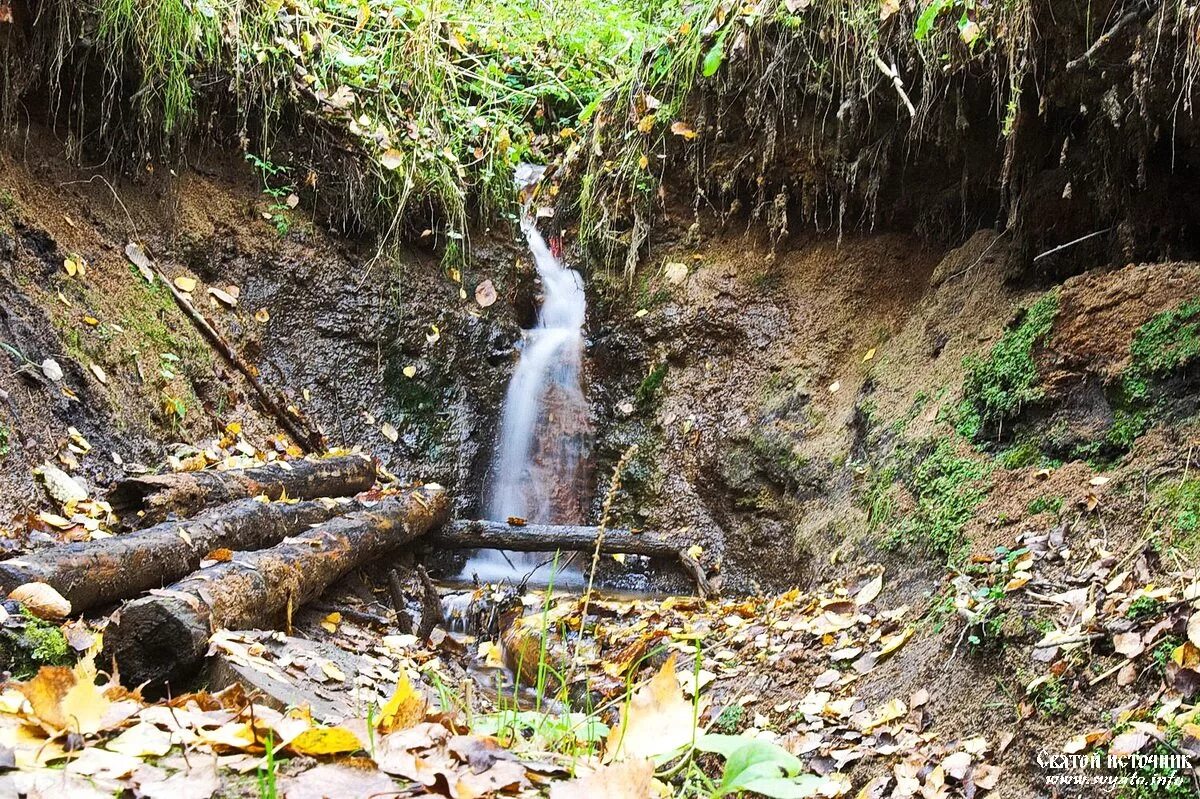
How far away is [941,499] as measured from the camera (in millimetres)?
3719

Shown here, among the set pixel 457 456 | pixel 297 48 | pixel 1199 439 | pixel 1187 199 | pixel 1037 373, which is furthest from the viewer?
pixel 457 456

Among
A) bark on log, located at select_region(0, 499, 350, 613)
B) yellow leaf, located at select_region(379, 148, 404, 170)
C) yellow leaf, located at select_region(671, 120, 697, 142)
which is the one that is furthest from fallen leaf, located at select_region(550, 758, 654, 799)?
yellow leaf, located at select_region(379, 148, 404, 170)

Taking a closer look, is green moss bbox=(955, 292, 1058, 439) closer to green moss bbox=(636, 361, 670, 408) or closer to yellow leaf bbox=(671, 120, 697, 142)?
green moss bbox=(636, 361, 670, 408)

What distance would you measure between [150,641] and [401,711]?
1.25 meters

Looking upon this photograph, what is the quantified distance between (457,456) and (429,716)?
492cm

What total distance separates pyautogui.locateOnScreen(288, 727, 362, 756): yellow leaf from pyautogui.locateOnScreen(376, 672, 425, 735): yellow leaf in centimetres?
21

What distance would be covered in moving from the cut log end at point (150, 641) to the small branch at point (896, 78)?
Result: 431 cm

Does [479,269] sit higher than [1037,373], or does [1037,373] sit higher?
[479,269]

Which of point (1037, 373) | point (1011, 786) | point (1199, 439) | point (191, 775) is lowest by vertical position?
point (1011, 786)

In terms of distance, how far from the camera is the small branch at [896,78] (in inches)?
176

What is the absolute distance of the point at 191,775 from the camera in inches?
45.6

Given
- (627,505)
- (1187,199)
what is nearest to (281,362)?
(627,505)

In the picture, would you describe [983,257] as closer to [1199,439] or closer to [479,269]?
[1199,439]

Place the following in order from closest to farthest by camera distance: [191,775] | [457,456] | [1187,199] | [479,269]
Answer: [191,775] → [1187,199] → [457,456] → [479,269]
